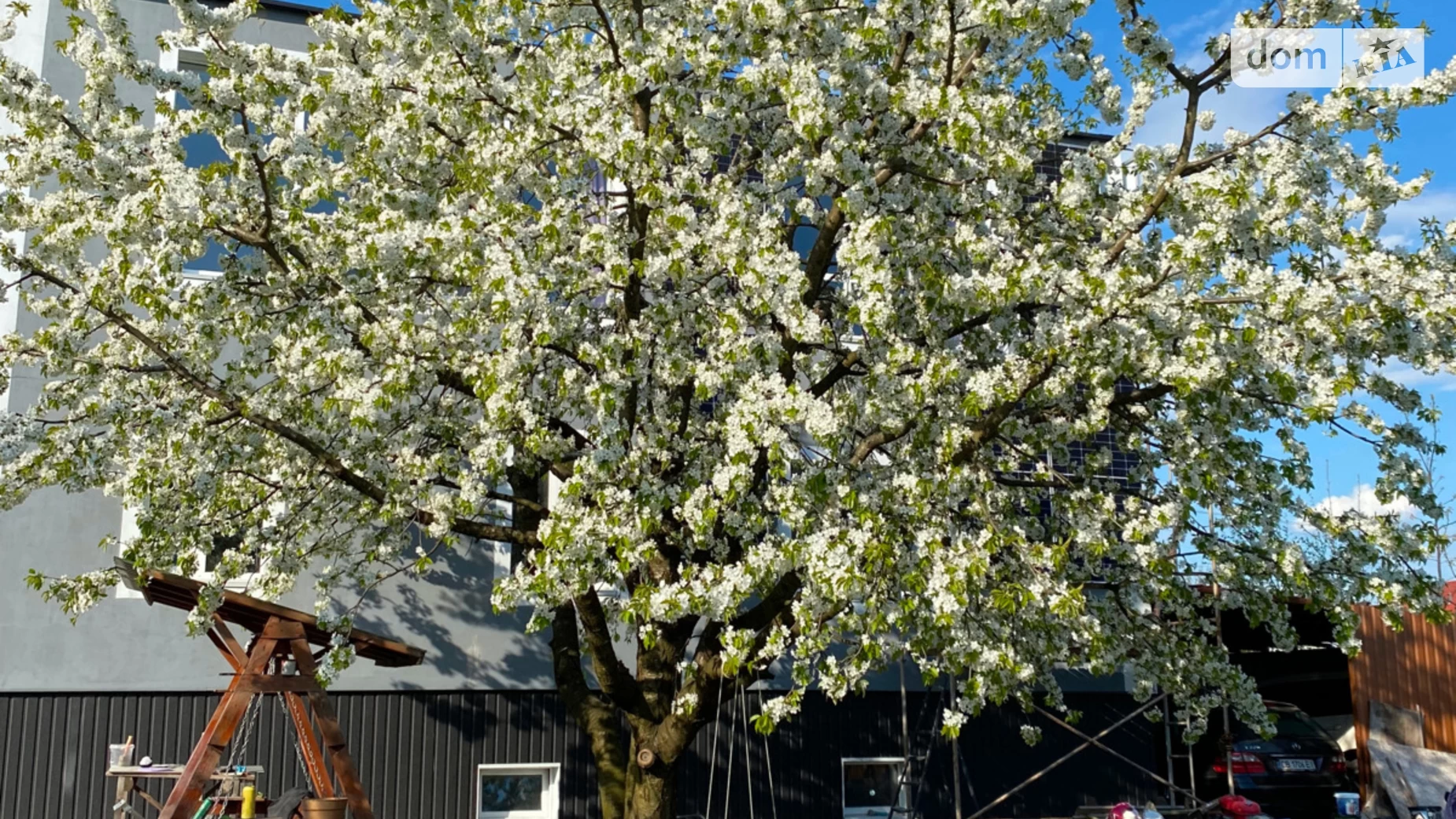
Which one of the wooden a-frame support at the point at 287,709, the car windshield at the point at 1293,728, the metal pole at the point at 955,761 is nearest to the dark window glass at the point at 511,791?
the wooden a-frame support at the point at 287,709

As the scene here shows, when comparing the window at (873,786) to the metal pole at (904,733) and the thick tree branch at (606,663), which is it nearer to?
the metal pole at (904,733)

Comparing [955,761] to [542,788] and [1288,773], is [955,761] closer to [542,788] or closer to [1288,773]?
[542,788]

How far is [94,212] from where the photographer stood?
28.9ft

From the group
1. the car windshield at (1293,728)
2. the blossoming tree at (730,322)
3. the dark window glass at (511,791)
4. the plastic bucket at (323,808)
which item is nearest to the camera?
the blossoming tree at (730,322)

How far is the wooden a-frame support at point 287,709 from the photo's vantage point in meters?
9.32

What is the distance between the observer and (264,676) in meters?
9.84

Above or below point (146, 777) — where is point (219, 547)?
above

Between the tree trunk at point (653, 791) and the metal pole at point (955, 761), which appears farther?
the metal pole at point (955, 761)

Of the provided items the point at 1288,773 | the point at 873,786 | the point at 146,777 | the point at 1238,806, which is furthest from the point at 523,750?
the point at 1288,773

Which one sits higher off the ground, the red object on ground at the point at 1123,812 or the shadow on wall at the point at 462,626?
the shadow on wall at the point at 462,626

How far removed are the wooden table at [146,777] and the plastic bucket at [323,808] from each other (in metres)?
0.92

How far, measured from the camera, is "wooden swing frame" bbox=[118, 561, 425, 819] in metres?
9.29

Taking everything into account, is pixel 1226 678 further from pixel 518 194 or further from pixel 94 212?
pixel 94 212

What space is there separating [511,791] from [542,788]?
0.32 meters
